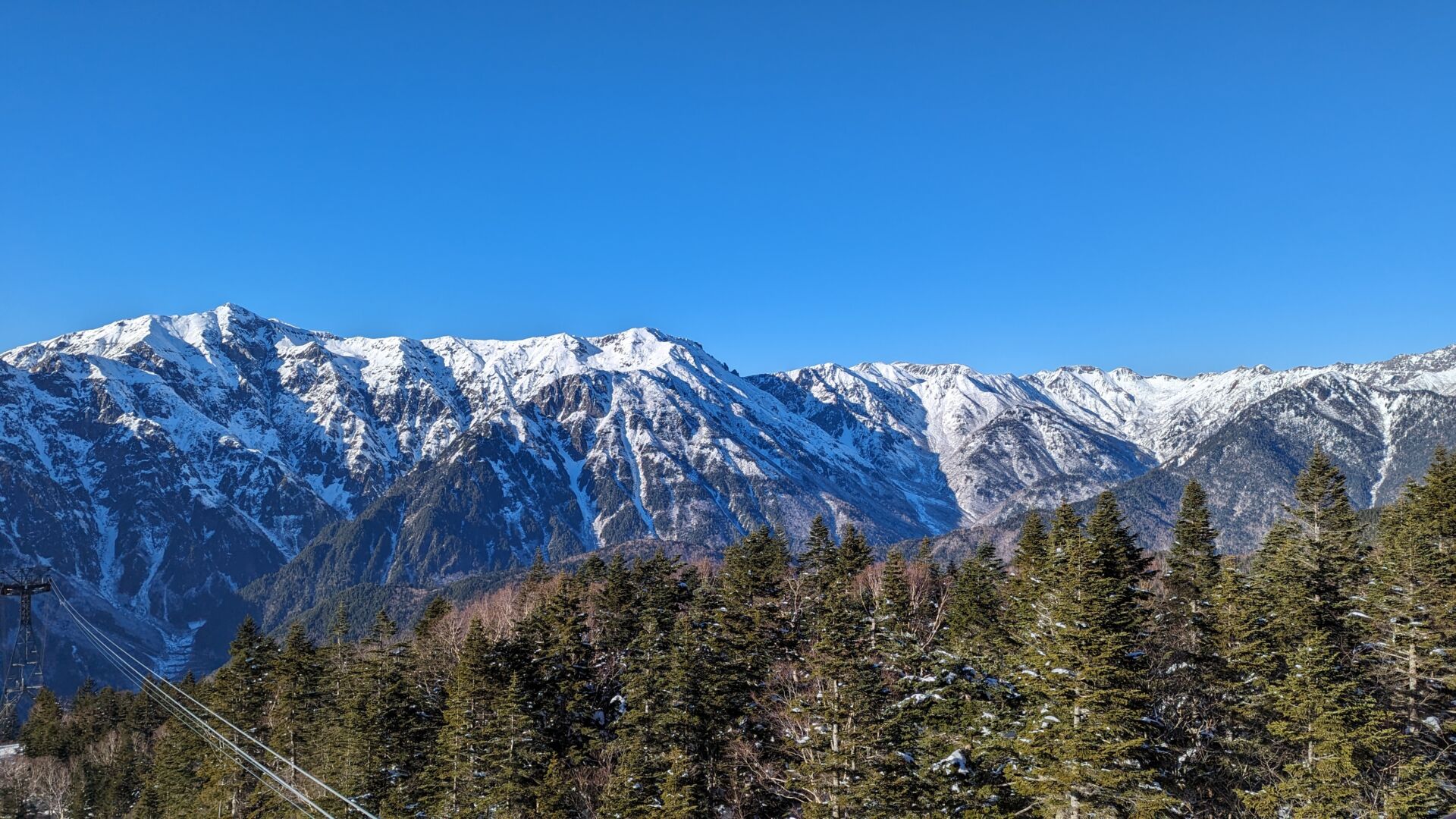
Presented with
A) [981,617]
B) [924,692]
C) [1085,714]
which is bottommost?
[1085,714]

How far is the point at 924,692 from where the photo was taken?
54250mm

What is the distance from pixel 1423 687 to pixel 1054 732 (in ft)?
83.6

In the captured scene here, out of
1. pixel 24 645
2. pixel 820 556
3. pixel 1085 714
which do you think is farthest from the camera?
pixel 820 556

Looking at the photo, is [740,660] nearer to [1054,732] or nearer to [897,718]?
[897,718]

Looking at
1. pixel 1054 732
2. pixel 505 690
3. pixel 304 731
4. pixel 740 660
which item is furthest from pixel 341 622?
pixel 1054 732

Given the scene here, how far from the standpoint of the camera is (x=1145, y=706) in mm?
46469

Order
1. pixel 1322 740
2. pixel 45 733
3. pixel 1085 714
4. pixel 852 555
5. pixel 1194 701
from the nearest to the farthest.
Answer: pixel 1085 714, pixel 1322 740, pixel 1194 701, pixel 852 555, pixel 45 733

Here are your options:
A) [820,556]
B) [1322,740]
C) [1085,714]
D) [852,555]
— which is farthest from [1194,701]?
[820,556]

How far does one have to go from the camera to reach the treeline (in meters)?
44.3

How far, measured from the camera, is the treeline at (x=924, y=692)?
44312mm

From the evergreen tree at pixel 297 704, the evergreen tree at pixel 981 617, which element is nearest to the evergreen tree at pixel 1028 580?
the evergreen tree at pixel 981 617

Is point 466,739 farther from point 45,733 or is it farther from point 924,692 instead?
point 45,733

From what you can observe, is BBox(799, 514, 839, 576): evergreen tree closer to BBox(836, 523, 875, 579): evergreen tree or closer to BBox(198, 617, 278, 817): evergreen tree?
BBox(836, 523, 875, 579): evergreen tree

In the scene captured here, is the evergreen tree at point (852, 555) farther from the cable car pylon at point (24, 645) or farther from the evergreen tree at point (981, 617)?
the cable car pylon at point (24, 645)
